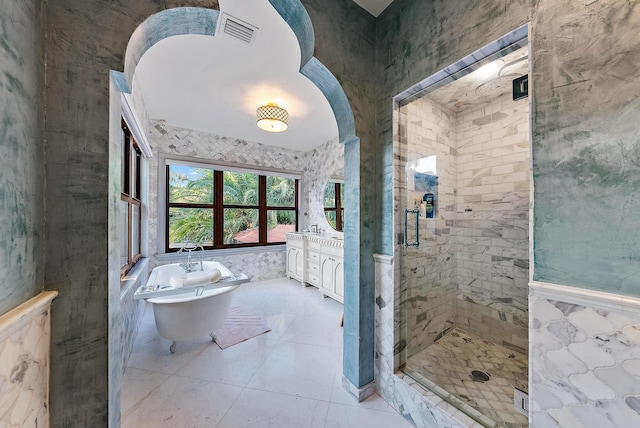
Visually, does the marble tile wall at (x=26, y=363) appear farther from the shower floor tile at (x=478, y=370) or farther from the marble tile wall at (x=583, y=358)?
the shower floor tile at (x=478, y=370)

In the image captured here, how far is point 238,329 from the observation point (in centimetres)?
254

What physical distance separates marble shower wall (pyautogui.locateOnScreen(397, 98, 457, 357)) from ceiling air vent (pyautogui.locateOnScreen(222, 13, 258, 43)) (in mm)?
1306

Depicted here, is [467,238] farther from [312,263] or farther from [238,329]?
[238,329]

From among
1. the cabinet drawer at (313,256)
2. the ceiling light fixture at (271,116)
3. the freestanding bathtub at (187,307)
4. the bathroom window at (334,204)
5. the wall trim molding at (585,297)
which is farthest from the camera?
the bathroom window at (334,204)

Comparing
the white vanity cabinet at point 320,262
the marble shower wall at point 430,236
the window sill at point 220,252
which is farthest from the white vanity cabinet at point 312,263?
the marble shower wall at point 430,236

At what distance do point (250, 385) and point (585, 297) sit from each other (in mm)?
2028

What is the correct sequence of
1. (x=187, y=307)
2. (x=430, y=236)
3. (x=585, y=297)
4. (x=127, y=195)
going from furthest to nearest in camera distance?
(x=127, y=195)
(x=430, y=236)
(x=187, y=307)
(x=585, y=297)

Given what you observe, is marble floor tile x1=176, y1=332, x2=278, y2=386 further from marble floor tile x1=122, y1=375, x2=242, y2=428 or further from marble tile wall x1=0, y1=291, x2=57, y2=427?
marble tile wall x1=0, y1=291, x2=57, y2=427

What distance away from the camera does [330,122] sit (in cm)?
336

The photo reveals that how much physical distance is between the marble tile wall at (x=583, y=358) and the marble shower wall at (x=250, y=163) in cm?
325

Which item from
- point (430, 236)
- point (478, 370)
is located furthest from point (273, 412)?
point (430, 236)

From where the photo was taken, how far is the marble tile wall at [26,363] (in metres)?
0.58

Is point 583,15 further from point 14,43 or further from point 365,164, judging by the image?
point 14,43

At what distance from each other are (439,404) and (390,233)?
3.35 feet
